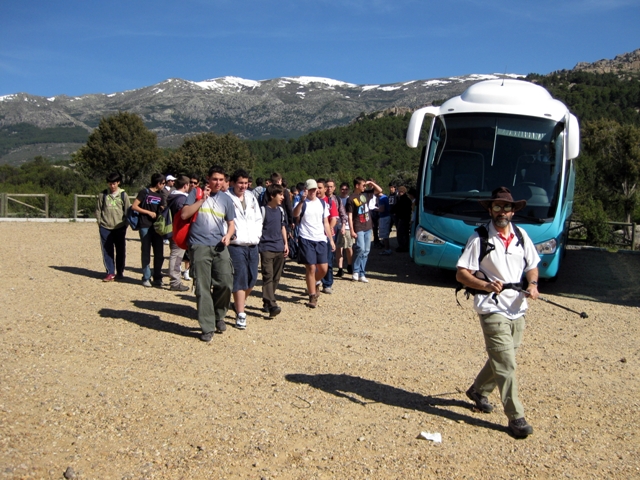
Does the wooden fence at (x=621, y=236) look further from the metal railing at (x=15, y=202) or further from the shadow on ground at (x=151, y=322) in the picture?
the metal railing at (x=15, y=202)

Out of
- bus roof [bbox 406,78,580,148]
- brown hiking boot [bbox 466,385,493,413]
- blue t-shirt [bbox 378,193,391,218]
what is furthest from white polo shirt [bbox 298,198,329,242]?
blue t-shirt [bbox 378,193,391,218]

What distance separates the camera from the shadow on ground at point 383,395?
4973 mm

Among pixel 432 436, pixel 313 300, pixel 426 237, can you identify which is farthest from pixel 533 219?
pixel 432 436

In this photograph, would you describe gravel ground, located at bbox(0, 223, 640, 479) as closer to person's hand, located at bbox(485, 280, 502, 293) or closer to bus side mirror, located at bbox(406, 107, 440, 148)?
person's hand, located at bbox(485, 280, 502, 293)

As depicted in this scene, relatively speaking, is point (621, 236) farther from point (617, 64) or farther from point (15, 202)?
point (617, 64)

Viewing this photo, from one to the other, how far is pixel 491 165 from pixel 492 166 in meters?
0.02

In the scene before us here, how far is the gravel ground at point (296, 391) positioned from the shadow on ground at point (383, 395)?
20 mm

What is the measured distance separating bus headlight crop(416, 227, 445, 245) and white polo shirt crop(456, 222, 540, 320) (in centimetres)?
592

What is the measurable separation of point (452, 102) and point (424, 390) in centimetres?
716

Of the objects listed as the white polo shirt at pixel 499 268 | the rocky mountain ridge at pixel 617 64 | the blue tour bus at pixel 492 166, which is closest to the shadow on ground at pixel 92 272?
the blue tour bus at pixel 492 166

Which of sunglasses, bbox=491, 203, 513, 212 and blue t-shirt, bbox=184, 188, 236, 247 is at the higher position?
sunglasses, bbox=491, 203, 513, 212

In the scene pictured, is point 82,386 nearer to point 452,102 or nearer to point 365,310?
point 365,310

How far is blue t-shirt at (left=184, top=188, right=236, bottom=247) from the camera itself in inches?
265

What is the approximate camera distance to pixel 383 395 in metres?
5.38
